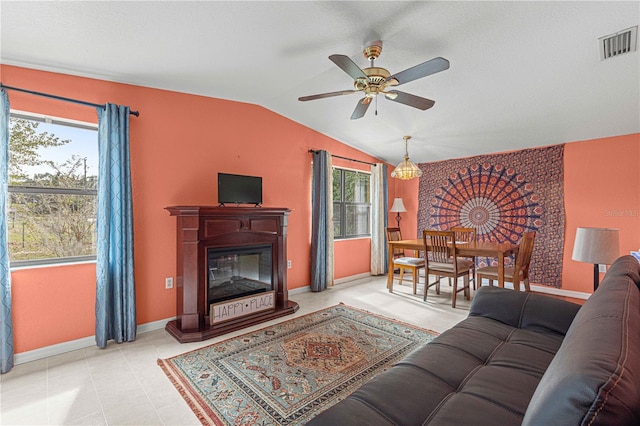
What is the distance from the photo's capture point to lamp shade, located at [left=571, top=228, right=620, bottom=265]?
7.66 ft

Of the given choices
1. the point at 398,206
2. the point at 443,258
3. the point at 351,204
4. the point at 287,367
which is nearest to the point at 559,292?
the point at 443,258

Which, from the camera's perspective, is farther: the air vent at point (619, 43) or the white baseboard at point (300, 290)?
the white baseboard at point (300, 290)

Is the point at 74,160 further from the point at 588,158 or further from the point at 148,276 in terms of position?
the point at 588,158

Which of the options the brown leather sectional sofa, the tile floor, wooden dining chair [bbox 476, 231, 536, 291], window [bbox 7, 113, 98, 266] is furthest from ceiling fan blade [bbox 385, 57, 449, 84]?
window [bbox 7, 113, 98, 266]

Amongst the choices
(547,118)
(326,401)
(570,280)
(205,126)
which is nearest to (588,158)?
(547,118)

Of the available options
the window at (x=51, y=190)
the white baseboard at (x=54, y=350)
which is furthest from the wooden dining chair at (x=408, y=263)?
the window at (x=51, y=190)

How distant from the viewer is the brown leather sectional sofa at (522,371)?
0.64 meters

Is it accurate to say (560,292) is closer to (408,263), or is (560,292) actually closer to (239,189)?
(408,263)

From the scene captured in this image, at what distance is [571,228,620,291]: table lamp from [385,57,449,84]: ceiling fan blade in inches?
73.4

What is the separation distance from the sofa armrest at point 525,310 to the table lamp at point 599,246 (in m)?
0.70

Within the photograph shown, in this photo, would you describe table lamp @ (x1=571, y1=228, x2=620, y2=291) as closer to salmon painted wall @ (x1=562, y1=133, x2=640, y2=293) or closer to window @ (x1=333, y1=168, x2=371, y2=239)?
salmon painted wall @ (x1=562, y1=133, x2=640, y2=293)

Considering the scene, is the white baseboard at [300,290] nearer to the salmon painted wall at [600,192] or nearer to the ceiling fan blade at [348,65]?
the ceiling fan blade at [348,65]

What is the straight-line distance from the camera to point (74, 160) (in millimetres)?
2801

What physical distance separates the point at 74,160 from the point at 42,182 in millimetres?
318
